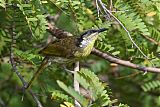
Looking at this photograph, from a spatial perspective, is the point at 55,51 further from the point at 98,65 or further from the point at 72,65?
the point at 98,65

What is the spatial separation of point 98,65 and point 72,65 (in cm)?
118

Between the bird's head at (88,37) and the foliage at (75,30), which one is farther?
the bird's head at (88,37)

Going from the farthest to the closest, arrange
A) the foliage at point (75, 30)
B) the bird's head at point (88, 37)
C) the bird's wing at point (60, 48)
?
the bird's wing at point (60, 48)
the bird's head at point (88, 37)
the foliage at point (75, 30)

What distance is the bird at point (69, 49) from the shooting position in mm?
2486

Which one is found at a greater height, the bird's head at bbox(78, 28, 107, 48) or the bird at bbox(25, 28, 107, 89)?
the bird's head at bbox(78, 28, 107, 48)

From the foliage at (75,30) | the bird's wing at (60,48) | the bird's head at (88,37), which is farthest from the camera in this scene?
the bird's wing at (60,48)

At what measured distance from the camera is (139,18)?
2.50 meters

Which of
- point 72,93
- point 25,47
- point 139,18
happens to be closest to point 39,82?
point 25,47

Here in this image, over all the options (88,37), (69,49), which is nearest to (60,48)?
(69,49)

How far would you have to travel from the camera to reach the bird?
2.49 meters

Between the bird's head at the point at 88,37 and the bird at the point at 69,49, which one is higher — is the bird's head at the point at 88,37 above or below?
above

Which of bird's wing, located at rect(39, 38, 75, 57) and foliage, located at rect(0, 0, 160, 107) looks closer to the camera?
foliage, located at rect(0, 0, 160, 107)

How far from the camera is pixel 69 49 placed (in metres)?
2.55

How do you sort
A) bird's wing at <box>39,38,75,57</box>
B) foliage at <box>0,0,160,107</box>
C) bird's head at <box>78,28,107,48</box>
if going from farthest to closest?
1. bird's wing at <box>39,38,75,57</box>
2. bird's head at <box>78,28,107,48</box>
3. foliage at <box>0,0,160,107</box>
